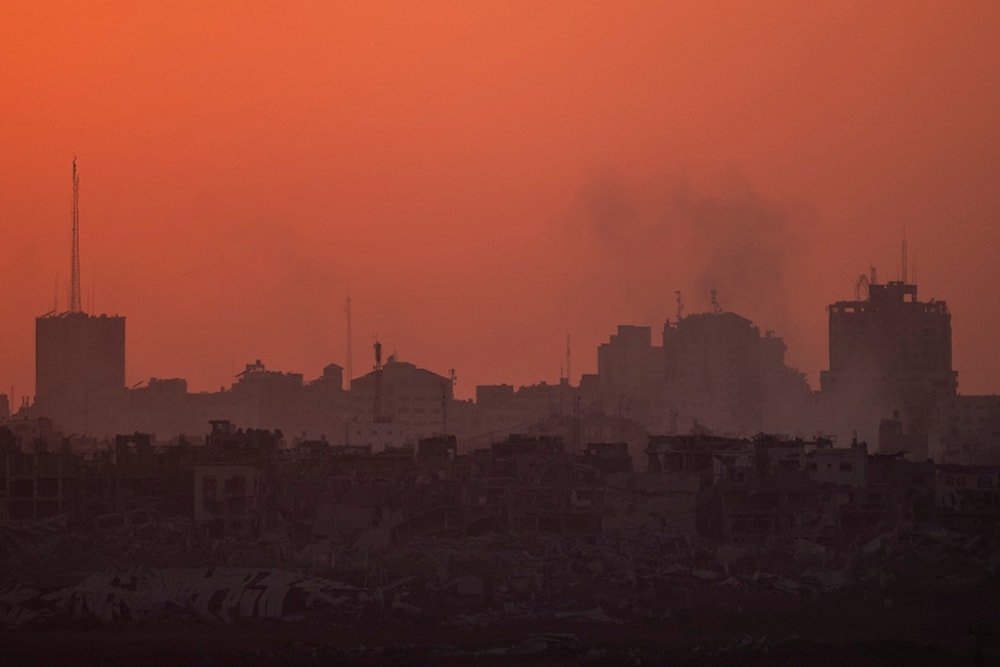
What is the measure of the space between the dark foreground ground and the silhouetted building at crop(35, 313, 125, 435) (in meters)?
93.5

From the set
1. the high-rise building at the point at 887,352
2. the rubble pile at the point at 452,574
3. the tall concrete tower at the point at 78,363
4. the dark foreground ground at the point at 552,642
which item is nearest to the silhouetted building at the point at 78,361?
the tall concrete tower at the point at 78,363

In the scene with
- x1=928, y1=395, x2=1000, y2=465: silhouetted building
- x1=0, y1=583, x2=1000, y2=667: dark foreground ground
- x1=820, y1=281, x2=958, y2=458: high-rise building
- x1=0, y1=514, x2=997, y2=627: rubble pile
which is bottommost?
x1=0, y1=583, x2=1000, y2=667: dark foreground ground

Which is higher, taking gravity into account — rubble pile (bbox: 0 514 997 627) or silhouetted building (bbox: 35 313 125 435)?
silhouetted building (bbox: 35 313 125 435)

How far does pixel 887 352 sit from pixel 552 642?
88831 mm

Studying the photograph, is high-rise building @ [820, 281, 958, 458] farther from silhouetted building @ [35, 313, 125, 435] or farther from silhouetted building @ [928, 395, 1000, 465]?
silhouetted building @ [35, 313, 125, 435]

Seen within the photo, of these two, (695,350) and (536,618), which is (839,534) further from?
(695,350)

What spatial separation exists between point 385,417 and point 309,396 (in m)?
15.7

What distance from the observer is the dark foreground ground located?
145 ft

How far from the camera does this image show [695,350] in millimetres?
143000

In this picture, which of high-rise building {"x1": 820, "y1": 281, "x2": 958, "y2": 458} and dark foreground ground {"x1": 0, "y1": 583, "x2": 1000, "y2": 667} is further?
high-rise building {"x1": 820, "y1": 281, "x2": 958, "y2": 458}

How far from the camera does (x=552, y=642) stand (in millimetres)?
45219

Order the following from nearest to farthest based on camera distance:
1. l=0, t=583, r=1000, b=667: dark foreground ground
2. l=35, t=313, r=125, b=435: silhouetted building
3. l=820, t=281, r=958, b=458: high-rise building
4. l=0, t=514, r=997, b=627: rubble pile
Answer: l=0, t=583, r=1000, b=667: dark foreground ground → l=0, t=514, r=997, b=627: rubble pile → l=820, t=281, r=958, b=458: high-rise building → l=35, t=313, r=125, b=435: silhouetted building

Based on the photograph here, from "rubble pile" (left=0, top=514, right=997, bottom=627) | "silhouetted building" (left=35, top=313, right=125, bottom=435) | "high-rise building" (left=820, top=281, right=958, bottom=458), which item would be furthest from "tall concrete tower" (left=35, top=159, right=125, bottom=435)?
"rubble pile" (left=0, top=514, right=997, bottom=627)

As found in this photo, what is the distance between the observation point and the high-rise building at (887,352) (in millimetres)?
128750
